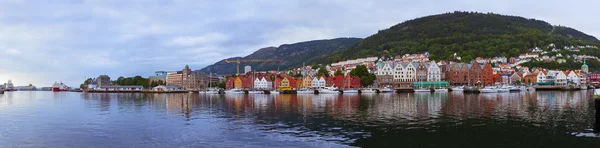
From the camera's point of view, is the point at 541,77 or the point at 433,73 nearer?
the point at 433,73

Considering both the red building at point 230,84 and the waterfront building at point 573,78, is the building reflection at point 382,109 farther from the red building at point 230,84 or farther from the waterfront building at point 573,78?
the red building at point 230,84

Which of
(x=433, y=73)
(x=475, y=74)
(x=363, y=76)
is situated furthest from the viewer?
(x=475, y=74)

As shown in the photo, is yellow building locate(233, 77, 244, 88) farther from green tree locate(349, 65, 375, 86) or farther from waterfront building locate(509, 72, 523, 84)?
waterfront building locate(509, 72, 523, 84)

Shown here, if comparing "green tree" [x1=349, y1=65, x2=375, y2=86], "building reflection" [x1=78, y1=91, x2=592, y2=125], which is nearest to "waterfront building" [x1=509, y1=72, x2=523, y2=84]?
"green tree" [x1=349, y1=65, x2=375, y2=86]

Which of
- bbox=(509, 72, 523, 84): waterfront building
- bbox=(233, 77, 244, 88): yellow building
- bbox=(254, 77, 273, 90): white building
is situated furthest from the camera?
bbox=(233, 77, 244, 88): yellow building

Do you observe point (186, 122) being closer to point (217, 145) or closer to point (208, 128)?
point (208, 128)

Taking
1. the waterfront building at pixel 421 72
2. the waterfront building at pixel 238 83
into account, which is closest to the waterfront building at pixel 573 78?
the waterfront building at pixel 421 72

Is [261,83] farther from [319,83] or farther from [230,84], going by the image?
[319,83]

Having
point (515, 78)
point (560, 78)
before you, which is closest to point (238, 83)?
point (515, 78)

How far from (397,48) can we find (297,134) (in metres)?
173

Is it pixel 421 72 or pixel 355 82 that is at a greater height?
pixel 421 72

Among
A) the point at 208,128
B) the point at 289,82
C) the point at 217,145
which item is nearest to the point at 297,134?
the point at 217,145

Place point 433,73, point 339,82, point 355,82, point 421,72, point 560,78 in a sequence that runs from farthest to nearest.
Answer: point 421,72
point 433,73
point 560,78
point 339,82
point 355,82

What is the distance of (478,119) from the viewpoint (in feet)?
85.7
